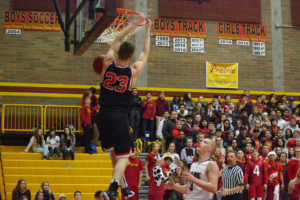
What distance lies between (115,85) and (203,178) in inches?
69.6

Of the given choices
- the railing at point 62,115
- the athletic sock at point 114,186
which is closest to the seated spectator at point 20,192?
the railing at point 62,115

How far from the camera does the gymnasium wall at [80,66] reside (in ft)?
58.7

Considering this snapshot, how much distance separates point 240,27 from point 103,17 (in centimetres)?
1440

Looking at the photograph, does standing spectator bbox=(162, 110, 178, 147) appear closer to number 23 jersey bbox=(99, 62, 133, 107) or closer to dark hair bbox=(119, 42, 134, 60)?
number 23 jersey bbox=(99, 62, 133, 107)

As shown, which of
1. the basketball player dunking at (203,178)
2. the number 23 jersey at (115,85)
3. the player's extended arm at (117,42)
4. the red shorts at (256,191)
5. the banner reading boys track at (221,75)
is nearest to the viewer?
the player's extended arm at (117,42)

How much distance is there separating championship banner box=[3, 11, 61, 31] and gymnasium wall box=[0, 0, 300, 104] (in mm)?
191

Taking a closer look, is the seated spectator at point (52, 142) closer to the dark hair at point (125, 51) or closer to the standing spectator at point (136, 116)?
the standing spectator at point (136, 116)

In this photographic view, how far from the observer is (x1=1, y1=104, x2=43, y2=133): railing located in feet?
56.6

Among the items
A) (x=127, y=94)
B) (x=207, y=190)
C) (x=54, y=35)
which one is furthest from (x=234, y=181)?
(x=54, y=35)

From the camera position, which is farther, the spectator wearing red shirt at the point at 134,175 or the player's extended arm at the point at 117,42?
the spectator wearing red shirt at the point at 134,175

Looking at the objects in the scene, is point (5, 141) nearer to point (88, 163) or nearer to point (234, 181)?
point (88, 163)

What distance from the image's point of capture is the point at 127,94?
6.43 meters

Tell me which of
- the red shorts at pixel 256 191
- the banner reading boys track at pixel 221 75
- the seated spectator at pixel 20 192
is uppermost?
the banner reading boys track at pixel 221 75

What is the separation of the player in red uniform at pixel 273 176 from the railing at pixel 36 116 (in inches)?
266
